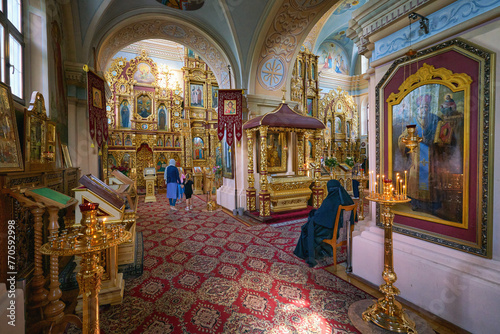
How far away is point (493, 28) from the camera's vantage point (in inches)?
75.4

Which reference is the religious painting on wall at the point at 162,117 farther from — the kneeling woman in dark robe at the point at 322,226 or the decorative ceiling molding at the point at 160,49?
the kneeling woman in dark robe at the point at 322,226

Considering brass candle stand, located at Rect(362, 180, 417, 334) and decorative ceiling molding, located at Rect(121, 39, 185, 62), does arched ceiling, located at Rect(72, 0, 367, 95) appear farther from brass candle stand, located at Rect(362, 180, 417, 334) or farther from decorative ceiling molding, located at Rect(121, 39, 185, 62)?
decorative ceiling molding, located at Rect(121, 39, 185, 62)

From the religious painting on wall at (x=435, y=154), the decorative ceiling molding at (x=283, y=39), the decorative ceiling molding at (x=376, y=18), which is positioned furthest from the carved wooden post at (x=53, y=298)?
the decorative ceiling molding at (x=283, y=39)

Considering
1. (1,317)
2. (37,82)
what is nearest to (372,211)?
(1,317)

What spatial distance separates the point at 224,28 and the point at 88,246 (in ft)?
24.7

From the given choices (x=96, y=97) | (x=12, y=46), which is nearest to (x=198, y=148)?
(x=96, y=97)

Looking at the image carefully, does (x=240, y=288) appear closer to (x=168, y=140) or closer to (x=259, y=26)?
(x=259, y=26)

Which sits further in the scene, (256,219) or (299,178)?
(299,178)

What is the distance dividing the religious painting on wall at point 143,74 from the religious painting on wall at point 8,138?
40.6ft

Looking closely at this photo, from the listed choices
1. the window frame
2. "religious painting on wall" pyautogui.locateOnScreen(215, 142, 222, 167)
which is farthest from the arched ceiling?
"religious painting on wall" pyautogui.locateOnScreen(215, 142, 222, 167)

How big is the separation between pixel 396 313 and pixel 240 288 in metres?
1.78

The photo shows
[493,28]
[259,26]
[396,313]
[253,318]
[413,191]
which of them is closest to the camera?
[493,28]

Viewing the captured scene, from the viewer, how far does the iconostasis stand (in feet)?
40.9

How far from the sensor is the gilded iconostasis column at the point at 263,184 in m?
6.38
